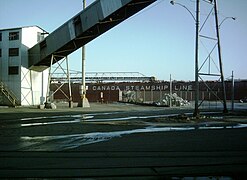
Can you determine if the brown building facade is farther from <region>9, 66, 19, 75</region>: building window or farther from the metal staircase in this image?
the metal staircase

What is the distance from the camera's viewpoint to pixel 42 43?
115 feet

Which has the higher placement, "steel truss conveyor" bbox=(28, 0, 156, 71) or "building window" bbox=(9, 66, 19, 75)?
"steel truss conveyor" bbox=(28, 0, 156, 71)

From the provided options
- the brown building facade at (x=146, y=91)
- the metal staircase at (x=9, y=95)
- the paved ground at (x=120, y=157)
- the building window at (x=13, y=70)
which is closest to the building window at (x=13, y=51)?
the building window at (x=13, y=70)

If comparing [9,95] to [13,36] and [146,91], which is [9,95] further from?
[146,91]

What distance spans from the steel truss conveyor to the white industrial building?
54.1 inches

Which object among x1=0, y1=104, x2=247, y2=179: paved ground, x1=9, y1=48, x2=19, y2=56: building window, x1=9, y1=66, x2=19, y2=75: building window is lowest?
x1=0, y1=104, x2=247, y2=179: paved ground

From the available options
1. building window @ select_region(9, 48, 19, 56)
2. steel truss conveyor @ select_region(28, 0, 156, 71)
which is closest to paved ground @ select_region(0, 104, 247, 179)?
steel truss conveyor @ select_region(28, 0, 156, 71)

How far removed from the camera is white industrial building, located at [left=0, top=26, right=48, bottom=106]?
37469mm

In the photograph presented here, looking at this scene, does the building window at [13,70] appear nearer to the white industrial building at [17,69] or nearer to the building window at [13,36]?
the white industrial building at [17,69]

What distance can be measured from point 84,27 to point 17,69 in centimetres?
1388

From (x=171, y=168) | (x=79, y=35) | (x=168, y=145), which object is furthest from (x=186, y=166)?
(x=79, y=35)

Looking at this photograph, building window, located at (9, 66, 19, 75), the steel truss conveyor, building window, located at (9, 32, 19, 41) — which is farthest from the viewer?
building window, located at (9, 32, 19, 41)

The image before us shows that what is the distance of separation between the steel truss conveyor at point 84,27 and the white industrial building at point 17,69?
4.50 feet

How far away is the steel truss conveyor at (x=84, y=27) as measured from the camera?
1025 inches
